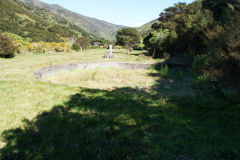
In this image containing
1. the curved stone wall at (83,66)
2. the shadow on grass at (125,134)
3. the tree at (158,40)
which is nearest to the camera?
the shadow on grass at (125,134)

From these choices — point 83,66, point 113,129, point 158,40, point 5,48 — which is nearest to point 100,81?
point 83,66

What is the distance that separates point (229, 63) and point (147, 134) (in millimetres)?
4222

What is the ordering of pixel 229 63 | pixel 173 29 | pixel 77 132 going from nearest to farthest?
pixel 77 132 < pixel 229 63 < pixel 173 29

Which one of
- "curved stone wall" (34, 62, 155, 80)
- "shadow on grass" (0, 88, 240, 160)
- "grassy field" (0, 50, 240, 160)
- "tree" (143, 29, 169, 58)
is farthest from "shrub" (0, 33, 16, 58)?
"tree" (143, 29, 169, 58)

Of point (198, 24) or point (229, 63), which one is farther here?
point (198, 24)

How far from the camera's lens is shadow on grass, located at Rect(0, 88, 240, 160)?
2691 millimetres

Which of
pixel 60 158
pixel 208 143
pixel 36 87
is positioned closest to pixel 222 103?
pixel 208 143

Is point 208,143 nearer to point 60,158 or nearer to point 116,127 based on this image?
point 116,127

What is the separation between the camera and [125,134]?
10.6ft

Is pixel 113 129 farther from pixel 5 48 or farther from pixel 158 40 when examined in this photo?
pixel 158 40

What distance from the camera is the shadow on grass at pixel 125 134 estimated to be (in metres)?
2.69

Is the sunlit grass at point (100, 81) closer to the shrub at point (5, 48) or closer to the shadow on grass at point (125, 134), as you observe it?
the shadow on grass at point (125, 134)

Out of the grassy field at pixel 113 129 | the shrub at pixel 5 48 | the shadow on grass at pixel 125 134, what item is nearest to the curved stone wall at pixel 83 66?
the grassy field at pixel 113 129

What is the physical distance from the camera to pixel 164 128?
11.6ft
